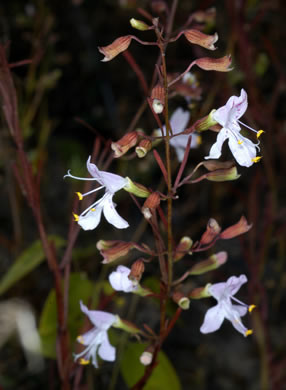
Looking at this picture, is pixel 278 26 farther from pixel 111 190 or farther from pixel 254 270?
pixel 111 190

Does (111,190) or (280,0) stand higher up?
(111,190)

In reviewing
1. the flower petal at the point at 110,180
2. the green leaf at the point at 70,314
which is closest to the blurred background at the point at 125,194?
the green leaf at the point at 70,314

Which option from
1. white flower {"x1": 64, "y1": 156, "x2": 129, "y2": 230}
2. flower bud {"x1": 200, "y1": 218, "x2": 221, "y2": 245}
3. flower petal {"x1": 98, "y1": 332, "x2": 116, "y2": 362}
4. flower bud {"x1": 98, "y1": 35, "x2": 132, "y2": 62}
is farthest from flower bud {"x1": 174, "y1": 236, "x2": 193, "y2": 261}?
flower bud {"x1": 98, "y1": 35, "x2": 132, "y2": 62}

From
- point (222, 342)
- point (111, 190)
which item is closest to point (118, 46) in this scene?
point (111, 190)

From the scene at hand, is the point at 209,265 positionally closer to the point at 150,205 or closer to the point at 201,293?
the point at 201,293

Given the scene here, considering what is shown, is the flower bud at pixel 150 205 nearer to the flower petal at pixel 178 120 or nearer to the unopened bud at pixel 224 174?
the unopened bud at pixel 224 174

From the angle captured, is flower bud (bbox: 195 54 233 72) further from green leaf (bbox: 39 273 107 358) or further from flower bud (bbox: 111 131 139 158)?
green leaf (bbox: 39 273 107 358)
